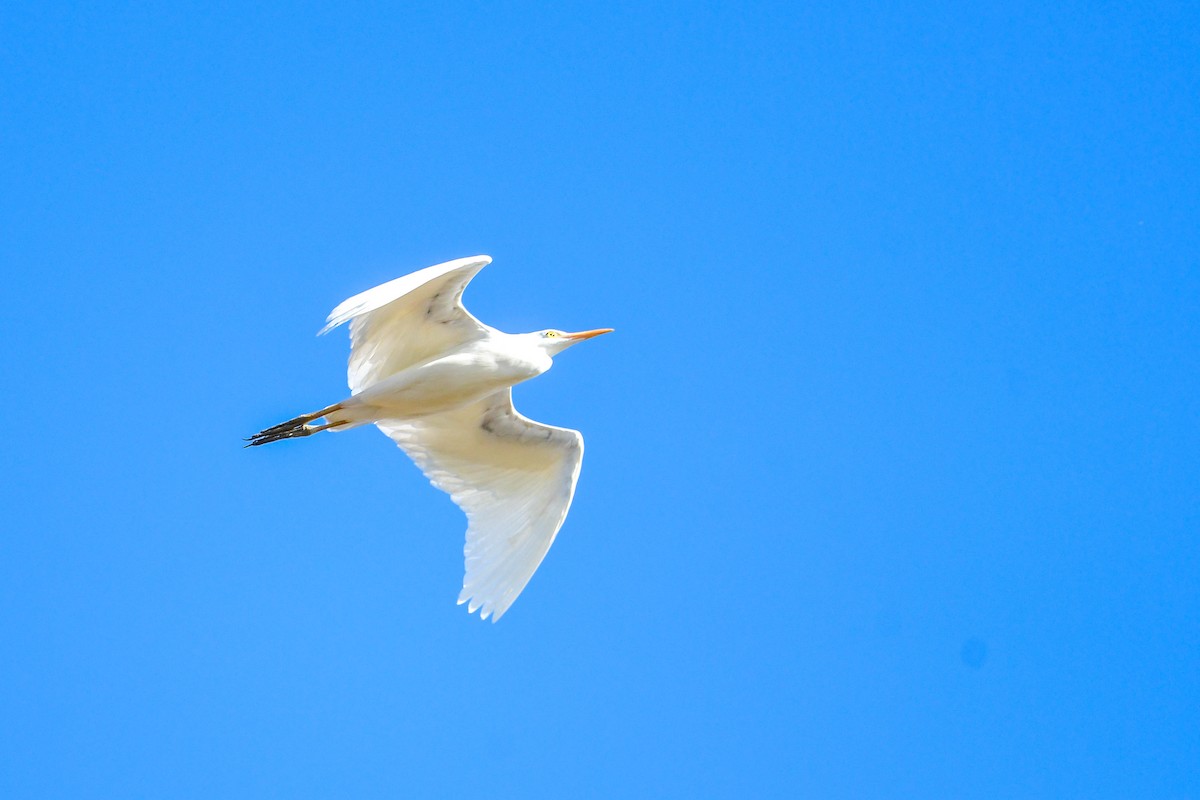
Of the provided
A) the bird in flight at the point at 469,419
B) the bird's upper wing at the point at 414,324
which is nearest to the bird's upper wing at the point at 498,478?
the bird in flight at the point at 469,419

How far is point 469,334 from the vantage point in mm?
12898

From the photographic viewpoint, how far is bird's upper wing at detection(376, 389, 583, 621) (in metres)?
13.6

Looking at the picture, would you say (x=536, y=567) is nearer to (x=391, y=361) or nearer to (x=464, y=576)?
(x=464, y=576)

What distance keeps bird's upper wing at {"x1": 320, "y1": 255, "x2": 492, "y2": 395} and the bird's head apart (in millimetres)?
855

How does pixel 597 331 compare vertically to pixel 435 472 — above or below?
above

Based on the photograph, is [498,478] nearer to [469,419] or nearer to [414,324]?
[469,419]

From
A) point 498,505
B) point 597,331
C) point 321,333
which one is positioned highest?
point 597,331

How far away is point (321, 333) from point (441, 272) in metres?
1.30

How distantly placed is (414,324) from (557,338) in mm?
1754

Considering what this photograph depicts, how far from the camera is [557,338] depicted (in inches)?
546

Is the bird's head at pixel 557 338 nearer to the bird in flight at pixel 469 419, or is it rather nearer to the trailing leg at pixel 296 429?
the bird in flight at pixel 469 419

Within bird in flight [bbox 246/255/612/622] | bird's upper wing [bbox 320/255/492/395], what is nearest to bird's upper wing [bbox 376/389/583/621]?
bird in flight [bbox 246/255/612/622]

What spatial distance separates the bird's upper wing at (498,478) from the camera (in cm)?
1362

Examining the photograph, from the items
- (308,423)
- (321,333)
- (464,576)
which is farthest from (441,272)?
(464,576)
